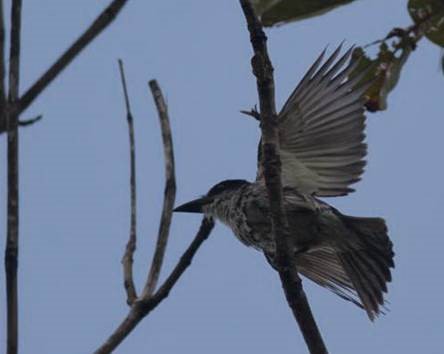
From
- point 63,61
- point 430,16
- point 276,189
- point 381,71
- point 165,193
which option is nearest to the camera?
point 430,16

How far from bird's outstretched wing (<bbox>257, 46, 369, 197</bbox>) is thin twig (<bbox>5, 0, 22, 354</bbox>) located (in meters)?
2.94

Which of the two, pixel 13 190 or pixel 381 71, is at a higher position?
pixel 381 71

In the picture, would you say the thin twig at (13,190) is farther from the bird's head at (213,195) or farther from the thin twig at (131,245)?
the bird's head at (213,195)

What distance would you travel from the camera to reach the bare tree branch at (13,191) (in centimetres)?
197

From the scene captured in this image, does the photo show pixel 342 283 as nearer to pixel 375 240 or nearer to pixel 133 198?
pixel 375 240

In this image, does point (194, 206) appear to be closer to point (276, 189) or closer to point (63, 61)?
point (276, 189)

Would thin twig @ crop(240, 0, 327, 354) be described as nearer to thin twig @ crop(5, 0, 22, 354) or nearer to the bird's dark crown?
thin twig @ crop(5, 0, 22, 354)

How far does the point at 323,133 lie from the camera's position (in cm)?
514

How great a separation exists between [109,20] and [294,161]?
2.96 m

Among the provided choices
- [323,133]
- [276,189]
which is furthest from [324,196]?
[276,189]

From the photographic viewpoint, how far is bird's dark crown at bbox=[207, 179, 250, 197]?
18.5 ft

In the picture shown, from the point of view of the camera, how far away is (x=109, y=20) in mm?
2314

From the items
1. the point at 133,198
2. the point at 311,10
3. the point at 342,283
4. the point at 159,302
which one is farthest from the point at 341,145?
the point at 311,10

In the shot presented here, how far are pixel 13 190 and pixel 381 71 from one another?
90 cm
